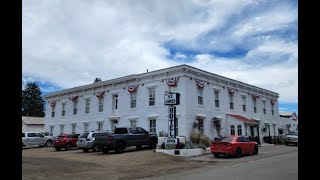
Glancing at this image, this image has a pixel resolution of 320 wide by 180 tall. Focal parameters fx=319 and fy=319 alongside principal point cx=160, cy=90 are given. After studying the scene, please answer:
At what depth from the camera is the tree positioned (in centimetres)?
8231

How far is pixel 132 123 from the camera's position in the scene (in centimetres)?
3309

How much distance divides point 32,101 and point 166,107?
65.3 m

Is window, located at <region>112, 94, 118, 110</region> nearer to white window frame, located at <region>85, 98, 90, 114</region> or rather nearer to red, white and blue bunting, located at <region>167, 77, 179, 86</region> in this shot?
white window frame, located at <region>85, 98, 90, 114</region>

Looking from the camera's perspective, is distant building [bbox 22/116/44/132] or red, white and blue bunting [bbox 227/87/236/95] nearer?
red, white and blue bunting [bbox 227/87/236/95]

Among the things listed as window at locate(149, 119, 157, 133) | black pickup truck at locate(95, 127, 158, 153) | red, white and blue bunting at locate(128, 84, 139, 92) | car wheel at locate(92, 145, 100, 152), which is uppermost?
red, white and blue bunting at locate(128, 84, 139, 92)

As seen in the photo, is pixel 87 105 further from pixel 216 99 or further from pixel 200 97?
pixel 216 99

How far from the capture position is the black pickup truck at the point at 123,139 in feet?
78.3

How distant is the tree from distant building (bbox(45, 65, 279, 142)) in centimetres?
4294

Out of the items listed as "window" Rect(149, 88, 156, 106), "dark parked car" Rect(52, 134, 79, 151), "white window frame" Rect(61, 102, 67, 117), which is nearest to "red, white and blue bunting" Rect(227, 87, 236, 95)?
"window" Rect(149, 88, 156, 106)

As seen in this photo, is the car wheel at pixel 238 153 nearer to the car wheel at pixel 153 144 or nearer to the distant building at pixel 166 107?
the distant building at pixel 166 107

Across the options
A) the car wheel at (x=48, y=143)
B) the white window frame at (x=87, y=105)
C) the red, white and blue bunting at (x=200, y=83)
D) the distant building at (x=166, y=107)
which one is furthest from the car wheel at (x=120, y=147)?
the car wheel at (x=48, y=143)

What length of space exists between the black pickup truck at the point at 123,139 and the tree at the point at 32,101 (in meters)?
62.7
